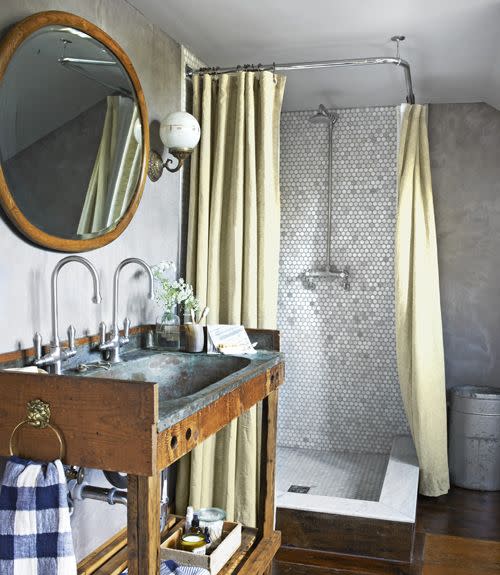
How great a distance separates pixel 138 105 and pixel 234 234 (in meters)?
0.73

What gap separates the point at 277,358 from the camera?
98.4 inches

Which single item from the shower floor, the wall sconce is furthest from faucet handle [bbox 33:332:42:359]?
the shower floor

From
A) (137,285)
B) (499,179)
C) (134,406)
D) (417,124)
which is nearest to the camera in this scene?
(134,406)

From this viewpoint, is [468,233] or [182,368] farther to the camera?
[468,233]

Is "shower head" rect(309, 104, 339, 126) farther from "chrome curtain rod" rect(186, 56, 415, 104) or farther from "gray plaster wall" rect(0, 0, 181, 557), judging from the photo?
"gray plaster wall" rect(0, 0, 181, 557)

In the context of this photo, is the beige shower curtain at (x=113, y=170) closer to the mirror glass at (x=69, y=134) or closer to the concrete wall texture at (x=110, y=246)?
the mirror glass at (x=69, y=134)

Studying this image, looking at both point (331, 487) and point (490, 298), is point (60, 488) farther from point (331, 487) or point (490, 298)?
point (490, 298)

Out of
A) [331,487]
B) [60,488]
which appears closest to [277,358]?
[60,488]

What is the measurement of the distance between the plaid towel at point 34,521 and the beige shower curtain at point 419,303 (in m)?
2.49

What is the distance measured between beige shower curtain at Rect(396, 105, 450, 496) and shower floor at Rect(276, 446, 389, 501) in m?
0.33

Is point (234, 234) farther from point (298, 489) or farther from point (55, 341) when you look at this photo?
point (298, 489)

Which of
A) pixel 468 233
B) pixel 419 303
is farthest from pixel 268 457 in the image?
pixel 468 233

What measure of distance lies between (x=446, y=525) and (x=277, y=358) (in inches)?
61.2

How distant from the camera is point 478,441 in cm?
388
